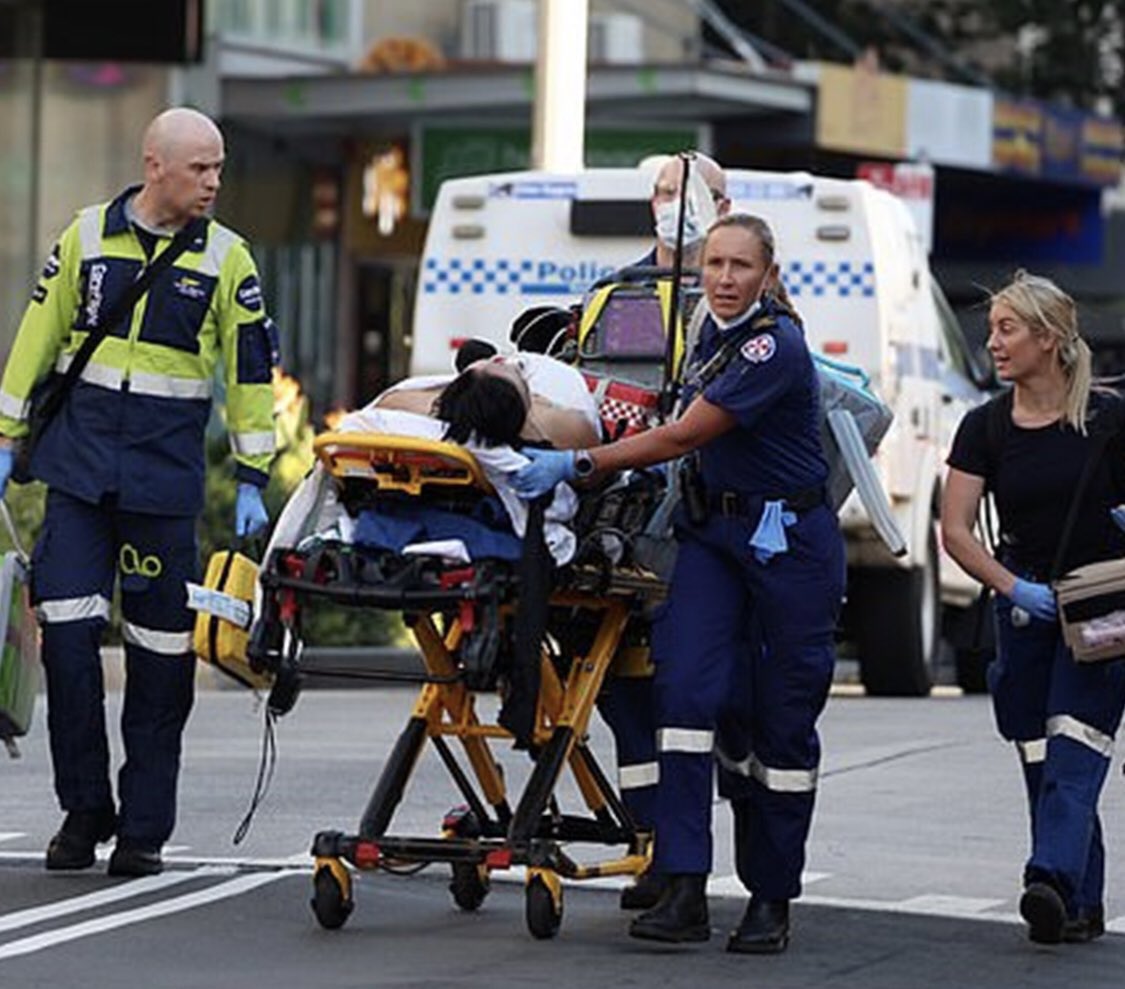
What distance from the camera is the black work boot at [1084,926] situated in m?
9.31

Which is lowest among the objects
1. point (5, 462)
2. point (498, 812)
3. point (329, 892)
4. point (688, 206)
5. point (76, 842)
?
point (76, 842)

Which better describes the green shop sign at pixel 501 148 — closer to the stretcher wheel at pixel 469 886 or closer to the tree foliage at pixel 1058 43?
the tree foliage at pixel 1058 43

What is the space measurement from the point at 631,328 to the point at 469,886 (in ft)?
6.21

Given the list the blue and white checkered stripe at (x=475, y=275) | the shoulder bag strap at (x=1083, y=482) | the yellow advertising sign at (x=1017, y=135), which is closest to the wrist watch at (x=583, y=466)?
the shoulder bag strap at (x=1083, y=482)

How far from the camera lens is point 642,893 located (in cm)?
961

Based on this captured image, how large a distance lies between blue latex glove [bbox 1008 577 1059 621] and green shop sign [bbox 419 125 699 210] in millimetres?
18969

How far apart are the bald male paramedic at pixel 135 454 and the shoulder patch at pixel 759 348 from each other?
1641 millimetres

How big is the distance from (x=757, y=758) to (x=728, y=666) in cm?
27

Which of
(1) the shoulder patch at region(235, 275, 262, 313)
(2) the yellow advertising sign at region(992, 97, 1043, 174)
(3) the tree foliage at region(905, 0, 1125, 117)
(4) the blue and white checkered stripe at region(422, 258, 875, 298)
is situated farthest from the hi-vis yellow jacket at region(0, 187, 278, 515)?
(3) the tree foliage at region(905, 0, 1125, 117)

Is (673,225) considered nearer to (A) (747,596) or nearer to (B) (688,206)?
(B) (688,206)

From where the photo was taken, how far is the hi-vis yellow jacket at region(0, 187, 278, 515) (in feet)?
33.0

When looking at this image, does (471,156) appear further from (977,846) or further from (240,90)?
(977,846)

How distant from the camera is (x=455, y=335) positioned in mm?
18875

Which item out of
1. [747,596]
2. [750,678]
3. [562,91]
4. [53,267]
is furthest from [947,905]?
[562,91]
